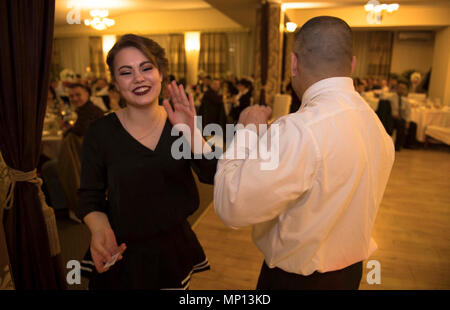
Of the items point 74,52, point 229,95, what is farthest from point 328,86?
point 74,52

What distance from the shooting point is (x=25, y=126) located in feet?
4.66

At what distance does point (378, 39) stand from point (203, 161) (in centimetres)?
1242

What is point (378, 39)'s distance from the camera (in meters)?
11.7

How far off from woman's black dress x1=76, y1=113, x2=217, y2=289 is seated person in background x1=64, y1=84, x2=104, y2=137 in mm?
1935

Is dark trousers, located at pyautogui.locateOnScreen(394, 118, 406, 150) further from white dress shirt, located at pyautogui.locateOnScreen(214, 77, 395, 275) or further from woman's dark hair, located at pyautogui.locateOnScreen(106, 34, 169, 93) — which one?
woman's dark hair, located at pyautogui.locateOnScreen(106, 34, 169, 93)

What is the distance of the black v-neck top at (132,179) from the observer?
1210mm

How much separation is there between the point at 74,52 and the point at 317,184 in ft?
47.4

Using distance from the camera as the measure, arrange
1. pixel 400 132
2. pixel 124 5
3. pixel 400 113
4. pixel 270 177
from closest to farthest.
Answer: pixel 270 177 < pixel 400 132 < pixel 400 113 < pixel 124 5

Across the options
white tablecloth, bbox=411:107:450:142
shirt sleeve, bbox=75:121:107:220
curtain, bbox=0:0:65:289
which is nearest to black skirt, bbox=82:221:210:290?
shirt sleeve, bbox=75:121:107:220

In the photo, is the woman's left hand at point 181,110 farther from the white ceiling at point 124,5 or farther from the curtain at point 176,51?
the curtain at point 176,51

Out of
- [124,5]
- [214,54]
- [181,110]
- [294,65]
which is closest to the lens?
[294,65]

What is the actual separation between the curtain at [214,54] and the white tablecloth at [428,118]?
22.0 ft

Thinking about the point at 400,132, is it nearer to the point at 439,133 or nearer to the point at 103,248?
the point at 439,133
